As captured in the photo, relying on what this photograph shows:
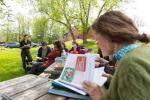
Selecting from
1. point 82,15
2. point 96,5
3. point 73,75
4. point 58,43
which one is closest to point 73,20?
point 82,15

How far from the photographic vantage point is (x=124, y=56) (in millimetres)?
1261

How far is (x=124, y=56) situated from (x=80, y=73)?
106 cm

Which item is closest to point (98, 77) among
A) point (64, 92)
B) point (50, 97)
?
point (64, 92)

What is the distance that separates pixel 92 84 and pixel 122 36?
58cm

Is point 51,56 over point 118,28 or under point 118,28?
under

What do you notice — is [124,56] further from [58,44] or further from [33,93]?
[58,44]

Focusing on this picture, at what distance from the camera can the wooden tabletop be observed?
7.16ft

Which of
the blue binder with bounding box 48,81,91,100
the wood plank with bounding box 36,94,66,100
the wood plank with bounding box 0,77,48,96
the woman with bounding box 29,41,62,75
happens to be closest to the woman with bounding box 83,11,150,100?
the blue binder with bounding box 48,81,91,100

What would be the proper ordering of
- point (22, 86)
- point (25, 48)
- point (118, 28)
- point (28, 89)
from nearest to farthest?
1. point (118, 28)
2. point (28, 89)
3. point (22, 86)
4. point (25, 48)

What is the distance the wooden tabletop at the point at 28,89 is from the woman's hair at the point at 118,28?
30.3 inches

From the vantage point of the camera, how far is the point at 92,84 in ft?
6.76

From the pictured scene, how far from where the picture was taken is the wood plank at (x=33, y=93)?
2147mm

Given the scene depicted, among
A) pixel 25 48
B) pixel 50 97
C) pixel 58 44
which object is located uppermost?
pixel 58 44

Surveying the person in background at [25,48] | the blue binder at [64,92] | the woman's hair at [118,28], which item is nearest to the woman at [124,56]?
the woman's hair at [118,28]
